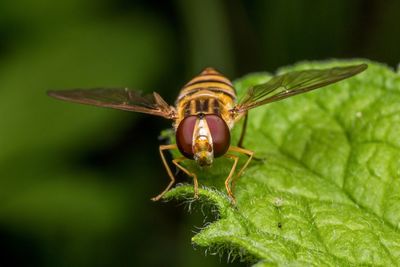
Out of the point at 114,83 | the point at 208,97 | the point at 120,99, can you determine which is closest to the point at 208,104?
the point at 208,97

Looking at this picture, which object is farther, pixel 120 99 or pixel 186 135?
pixel 120 99

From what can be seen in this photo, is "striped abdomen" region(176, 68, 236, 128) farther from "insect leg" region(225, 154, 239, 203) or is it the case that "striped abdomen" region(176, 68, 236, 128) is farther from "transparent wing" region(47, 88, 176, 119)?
"insect leg" region(225, 154, 239, 203)

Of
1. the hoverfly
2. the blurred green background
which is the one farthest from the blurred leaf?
the hoverfly

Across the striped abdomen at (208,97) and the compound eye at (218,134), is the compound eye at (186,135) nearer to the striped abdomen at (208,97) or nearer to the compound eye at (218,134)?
the compound eye at (218,134)

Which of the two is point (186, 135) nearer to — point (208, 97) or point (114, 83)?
point (208, 97)

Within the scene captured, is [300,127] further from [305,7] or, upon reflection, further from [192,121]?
[305,7]

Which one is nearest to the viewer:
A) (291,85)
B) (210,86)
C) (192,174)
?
(192,174)

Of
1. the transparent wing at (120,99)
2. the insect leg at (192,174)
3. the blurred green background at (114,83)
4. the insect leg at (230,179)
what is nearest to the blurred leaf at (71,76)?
the blurred green background at (114,83)

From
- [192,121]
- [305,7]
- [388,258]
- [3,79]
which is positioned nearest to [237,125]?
[192,121]
